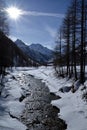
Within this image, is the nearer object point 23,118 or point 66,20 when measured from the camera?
point 23,118

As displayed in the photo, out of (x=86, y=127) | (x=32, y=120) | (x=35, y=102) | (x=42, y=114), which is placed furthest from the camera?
(x=35, y=102)

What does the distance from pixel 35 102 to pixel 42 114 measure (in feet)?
16.1

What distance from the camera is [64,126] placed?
594 inches

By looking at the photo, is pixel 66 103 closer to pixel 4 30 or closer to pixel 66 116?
pixel 66 116

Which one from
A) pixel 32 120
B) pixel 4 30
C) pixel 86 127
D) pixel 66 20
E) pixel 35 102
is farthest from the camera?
pixel 66 20

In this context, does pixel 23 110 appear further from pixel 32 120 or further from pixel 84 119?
pixel 84 119

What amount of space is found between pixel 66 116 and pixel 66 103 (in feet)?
13.2

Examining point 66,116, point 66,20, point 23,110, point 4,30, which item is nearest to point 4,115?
point 23,110

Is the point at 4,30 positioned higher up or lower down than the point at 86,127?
higher up

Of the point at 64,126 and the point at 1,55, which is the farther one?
the point at 1,55

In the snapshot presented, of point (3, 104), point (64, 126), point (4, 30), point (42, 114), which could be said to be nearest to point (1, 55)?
point (4, 30)

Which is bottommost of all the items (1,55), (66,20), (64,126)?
(64,126)

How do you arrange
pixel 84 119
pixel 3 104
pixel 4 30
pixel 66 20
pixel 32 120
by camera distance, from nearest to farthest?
pixel 84 119 → pixel 32 120 → pixel 3 104 → pixel 4 30 → pixel 66 20

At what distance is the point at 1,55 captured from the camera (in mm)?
35594
